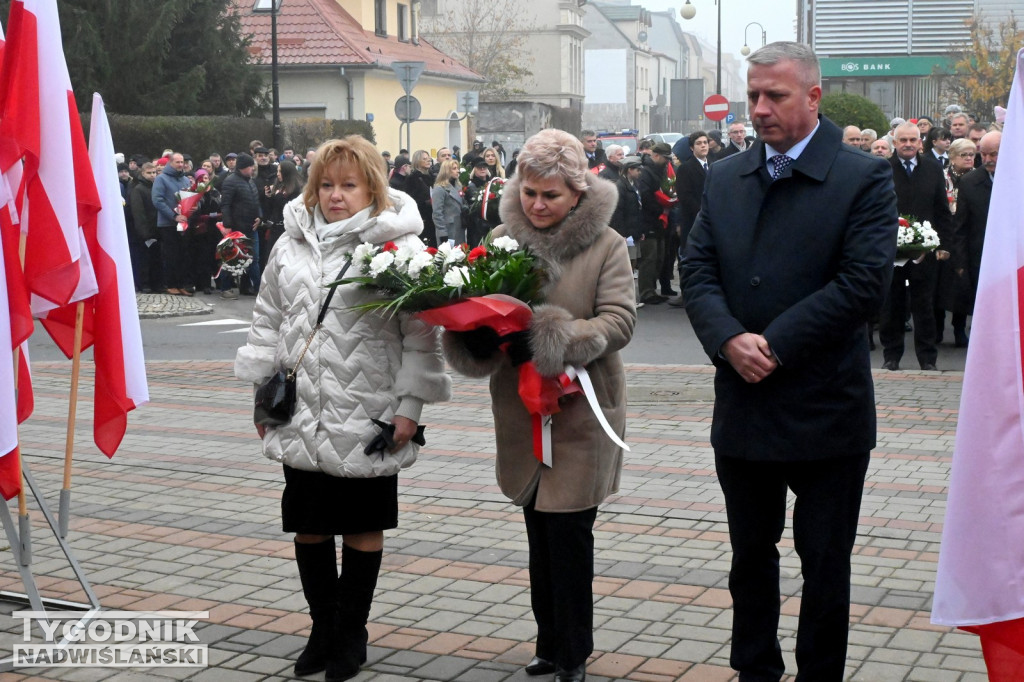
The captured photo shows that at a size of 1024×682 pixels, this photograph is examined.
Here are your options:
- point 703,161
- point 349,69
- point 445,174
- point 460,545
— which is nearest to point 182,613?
point 460,545

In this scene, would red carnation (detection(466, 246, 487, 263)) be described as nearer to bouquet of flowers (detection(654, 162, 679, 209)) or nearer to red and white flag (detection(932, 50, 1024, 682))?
red and white flag (detection(932, 50, 1024, 682))

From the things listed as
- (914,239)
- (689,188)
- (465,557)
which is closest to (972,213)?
(914,239)

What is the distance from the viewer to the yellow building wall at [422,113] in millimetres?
45062

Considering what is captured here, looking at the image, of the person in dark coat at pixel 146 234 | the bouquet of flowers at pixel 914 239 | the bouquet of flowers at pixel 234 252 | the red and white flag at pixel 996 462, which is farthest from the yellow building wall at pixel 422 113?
the red and white flag at pixel 996 462

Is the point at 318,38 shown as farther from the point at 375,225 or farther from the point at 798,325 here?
the point at 798,325

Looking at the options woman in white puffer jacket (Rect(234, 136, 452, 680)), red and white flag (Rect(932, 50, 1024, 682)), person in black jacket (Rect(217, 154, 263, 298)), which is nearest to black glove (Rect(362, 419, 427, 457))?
woman in white puffer jacket (Rect(234, 136, 452, 680))

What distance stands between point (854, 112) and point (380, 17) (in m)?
26.3

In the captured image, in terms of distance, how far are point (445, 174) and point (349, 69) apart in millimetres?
24912

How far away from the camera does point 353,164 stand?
479cm

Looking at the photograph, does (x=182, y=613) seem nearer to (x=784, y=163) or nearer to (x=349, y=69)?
(x=784, y=163)

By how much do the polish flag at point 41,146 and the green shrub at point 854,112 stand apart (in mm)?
23797

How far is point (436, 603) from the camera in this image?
5586 mm

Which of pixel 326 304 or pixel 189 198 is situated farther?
A: pixel 189 198

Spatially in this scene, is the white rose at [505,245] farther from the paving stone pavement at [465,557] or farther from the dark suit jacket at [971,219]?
the dark suit jacket at [971,219]
